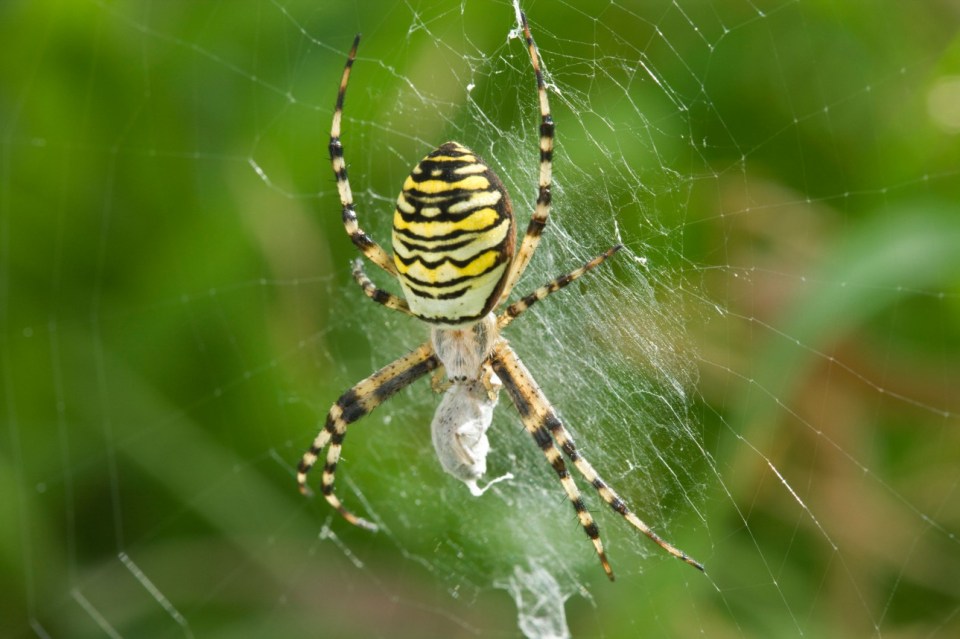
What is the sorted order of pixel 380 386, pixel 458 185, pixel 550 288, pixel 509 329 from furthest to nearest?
pixel 509 329, pixel 380 386, pixel 550 288, pixel 458 185

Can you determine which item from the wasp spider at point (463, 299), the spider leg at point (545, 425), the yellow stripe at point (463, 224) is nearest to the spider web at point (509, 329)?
the spider leg at point (545, 425)

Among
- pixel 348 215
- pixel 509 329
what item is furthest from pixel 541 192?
pixel 509 329

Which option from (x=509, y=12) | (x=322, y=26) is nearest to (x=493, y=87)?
(x=509, y=12)

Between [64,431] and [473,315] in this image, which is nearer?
[473,315]

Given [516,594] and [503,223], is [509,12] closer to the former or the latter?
[503,223]

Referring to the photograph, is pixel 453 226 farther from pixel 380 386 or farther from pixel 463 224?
pixel 380 386

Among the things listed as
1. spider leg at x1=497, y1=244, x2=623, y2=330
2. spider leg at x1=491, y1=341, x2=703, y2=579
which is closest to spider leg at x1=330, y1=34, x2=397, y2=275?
spider leg at x1=497, y1=244, x2=623, y2=330

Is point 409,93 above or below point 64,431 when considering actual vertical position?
above
